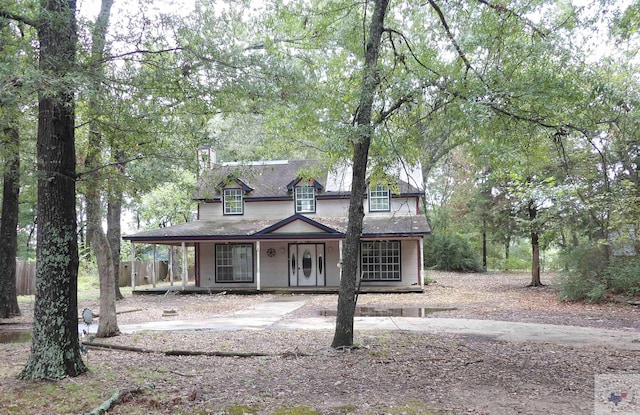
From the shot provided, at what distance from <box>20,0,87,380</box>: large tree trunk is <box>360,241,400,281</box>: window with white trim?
1532cm

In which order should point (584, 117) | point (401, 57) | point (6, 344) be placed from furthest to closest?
1. point (6, 344)
2. point (401, 57)
3. point (584, 117)

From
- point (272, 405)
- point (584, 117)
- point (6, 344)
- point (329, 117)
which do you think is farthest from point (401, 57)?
point (6, 344)

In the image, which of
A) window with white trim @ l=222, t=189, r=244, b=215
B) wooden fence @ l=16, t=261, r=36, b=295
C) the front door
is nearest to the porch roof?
window with white trim @ l=222, t=189, r=244, b=215

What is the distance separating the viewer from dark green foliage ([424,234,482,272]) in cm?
3083

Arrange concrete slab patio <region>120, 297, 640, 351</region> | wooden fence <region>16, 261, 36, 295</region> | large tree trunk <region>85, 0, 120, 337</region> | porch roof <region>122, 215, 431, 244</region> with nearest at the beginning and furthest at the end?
concrete slab patio <region>120, 297, 640, 351</region>
large tree trunk <region>85, 0, 120, 337</region>
porch roof <region>122, 215, 431, 244</region>
wooden fence <region>16, 261, 36, 295</region>

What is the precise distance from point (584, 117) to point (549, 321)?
5.61 metres

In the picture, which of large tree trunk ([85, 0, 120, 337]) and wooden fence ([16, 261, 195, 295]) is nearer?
Answer: large tree trunk ([85, 0, 120, 337])

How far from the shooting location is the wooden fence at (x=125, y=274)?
67.8ft

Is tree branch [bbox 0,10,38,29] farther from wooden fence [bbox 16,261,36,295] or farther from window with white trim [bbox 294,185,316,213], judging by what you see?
wooden fence [bbox 16,261,36,295]

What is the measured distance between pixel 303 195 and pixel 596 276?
12.1m

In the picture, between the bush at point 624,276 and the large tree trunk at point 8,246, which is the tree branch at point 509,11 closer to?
the bush at point 624,276

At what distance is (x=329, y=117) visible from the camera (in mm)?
8367

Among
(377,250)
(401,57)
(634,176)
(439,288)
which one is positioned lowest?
(439,288)

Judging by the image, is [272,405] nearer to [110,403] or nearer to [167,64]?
[110,403]
